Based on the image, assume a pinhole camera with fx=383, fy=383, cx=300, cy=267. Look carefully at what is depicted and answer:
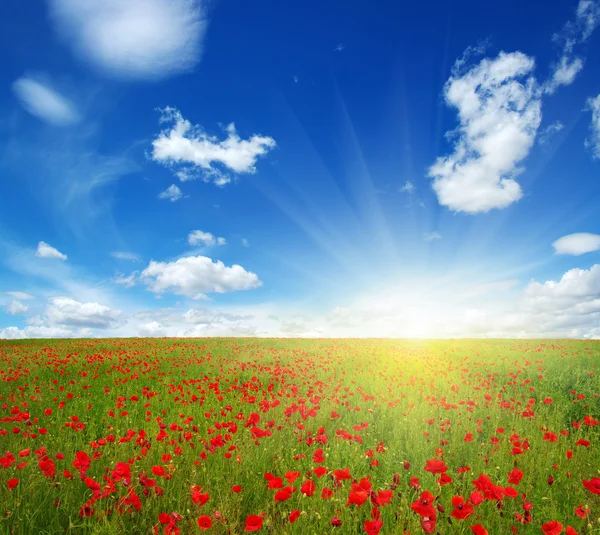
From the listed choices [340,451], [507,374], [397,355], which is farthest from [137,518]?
[397,355]

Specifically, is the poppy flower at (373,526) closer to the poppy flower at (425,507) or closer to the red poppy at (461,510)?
the poppy flower at (425,507)

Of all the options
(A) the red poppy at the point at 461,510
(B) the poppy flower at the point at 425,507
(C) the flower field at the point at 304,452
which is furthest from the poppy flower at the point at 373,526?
(A) the red poppy at the point at 461,510

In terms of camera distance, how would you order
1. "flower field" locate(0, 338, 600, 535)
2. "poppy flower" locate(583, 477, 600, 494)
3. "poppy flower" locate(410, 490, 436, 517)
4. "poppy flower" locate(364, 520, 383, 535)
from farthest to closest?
"flower field" locate(0, 338, 600, 535)
"poppy flower" locate(583, 477, 600, 494)
"poppy flower" locate(410, 490, 436, 517)
"poppy flower" locate(364, 520, 383, 535)

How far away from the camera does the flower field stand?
12.0 ft

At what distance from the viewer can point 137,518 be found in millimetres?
4051

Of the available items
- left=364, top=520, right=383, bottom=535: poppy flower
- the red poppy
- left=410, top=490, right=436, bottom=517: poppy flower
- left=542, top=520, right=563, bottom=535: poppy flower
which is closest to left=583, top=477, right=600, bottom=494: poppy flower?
left=542, top=520, right=563, bottom=535: poppy flower

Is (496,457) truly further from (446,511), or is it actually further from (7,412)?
(7,412)

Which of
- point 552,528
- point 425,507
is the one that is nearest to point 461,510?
point 425,507

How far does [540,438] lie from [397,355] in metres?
11.1

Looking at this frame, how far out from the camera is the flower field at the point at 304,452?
12.0 feet

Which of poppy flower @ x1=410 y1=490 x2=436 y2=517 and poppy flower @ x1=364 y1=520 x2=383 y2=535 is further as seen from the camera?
poppy flower @ x1=410 y1=490 x2=436 y2=517

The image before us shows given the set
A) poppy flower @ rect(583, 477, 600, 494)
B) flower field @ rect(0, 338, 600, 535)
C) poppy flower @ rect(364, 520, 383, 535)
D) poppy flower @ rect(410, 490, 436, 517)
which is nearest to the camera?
poppy flower @ rect(364, 520, 383, 535)

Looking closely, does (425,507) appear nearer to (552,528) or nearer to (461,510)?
(461,510)

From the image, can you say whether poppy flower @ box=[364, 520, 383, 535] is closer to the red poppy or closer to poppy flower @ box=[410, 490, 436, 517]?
poppy flower @ box=[410, 490, 436, 517]
